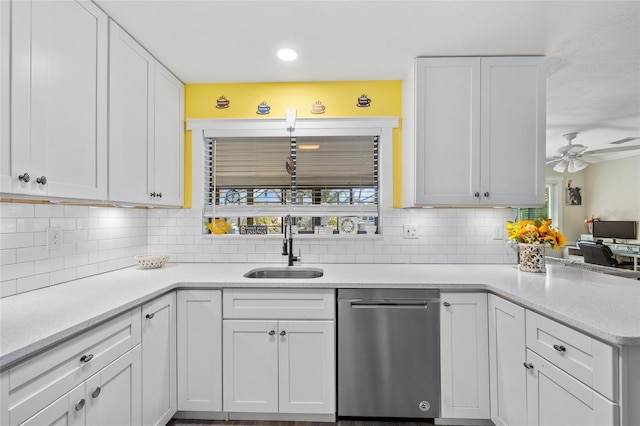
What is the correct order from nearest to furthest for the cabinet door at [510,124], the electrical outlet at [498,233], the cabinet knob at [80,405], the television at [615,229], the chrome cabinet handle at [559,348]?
the cabinet knob at [80,405]
the chrome cabinet handle at [559,348]
the cabinet door at [510,124]
the electrical outlet at [498,233]
the television at [615,229]

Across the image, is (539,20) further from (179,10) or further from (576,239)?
(576,239)

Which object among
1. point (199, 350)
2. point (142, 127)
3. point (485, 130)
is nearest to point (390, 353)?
point (199, 350)

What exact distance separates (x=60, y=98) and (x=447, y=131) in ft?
→ 7.41

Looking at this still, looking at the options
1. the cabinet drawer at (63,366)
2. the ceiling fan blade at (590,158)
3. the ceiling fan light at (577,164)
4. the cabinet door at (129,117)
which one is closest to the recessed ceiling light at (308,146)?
the cabinet door at (129,117)

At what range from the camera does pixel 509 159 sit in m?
2.20

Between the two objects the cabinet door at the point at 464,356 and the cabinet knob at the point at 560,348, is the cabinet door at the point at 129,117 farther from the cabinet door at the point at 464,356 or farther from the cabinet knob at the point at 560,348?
Result: the cabinet knob at the point at 560,348

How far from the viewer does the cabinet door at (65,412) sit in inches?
40.2

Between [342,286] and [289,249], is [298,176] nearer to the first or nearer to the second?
[289,249]

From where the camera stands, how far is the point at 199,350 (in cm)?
193

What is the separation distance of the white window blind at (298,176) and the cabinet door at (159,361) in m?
1.04

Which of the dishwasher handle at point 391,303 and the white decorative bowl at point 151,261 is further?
the white decorative bowl at point 151,261

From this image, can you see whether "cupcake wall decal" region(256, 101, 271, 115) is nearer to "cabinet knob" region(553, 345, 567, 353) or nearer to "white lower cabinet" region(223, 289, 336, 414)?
"white lower cabinet" region(223, 289, 336, 414)

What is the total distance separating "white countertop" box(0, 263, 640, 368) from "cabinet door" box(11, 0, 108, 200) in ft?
1.70

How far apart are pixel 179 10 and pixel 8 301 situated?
1696mm
